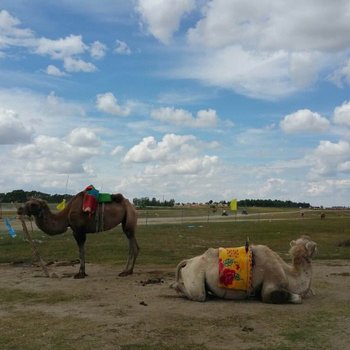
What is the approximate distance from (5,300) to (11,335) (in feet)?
9.49

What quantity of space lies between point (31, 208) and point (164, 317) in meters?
6.55

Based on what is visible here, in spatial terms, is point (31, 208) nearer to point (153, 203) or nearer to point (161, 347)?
point (161, 347)

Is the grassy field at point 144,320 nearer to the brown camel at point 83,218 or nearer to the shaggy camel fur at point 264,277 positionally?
the shaggy camel fur at point 264,277

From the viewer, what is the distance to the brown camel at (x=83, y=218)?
13.3 m

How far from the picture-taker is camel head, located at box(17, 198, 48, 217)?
13203 millimetres

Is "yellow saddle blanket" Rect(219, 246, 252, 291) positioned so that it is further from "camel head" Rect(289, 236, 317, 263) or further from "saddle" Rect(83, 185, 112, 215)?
"saddle" Rect(83, 185, 112, 215)

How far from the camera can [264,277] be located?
9031 mm

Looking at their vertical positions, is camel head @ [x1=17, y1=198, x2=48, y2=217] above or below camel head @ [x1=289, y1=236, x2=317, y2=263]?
above

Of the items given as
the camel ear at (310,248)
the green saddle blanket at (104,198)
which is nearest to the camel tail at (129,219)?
the green saddle blanket at (104,198)

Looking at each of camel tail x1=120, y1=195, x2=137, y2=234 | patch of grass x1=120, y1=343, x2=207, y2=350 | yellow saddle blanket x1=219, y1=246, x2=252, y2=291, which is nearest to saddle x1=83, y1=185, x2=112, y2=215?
camel tail x1=120, y1=195, x2=137, y2=234

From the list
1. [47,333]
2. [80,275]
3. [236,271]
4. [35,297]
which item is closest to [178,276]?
[236,271]

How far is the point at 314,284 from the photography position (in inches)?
440

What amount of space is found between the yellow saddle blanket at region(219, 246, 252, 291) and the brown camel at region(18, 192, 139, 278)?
452 cm

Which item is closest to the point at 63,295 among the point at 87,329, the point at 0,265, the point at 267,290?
the point at 87,329
